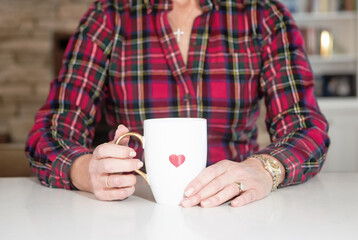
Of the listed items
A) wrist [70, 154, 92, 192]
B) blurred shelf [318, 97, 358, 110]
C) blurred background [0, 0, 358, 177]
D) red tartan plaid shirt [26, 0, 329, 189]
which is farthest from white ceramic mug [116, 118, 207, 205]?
blurred background [0, 0, 358, 177]

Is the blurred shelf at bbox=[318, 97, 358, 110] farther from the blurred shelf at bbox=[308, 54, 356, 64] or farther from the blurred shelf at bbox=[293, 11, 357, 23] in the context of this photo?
the blurred shelf at bbox=[293, 11, 357, 23]

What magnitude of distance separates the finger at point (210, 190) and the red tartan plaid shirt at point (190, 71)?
1.20ft

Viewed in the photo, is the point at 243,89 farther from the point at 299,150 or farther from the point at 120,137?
the point at 120,137

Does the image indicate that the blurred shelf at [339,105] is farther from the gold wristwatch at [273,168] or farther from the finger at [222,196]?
Result: the finger at [222,196]

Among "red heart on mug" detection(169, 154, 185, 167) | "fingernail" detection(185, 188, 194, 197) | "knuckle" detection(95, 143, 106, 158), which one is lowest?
"fingernail" detection(185, 188, 194, 197)

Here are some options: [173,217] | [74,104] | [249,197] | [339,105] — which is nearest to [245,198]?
[249,197]

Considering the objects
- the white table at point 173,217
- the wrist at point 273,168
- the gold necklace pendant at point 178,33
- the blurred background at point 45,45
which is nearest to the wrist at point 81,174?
the white table at point 173,217

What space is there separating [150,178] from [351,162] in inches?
110

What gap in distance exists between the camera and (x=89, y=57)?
110 cm

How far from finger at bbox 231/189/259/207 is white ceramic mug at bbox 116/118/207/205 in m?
0.07

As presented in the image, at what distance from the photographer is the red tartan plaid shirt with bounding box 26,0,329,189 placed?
1.05 metres

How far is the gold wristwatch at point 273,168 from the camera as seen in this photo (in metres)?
0.77

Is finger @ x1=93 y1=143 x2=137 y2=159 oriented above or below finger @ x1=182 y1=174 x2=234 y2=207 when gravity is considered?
above

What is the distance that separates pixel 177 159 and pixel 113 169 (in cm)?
12
